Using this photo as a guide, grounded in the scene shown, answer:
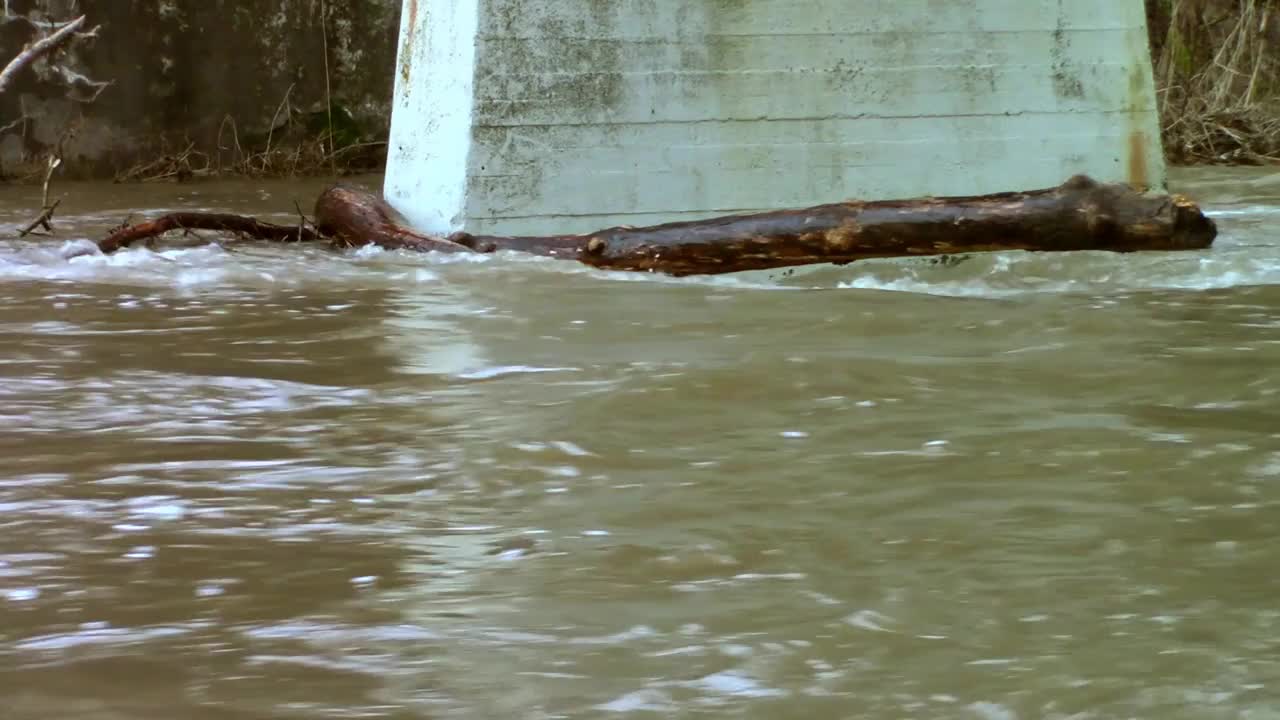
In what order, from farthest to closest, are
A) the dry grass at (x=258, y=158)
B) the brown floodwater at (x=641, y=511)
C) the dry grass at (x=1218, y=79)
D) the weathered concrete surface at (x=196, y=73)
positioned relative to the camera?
the dry grass at (x=1218, y=79) < the dry grass at (x=258, y=158) < the weathered concrete surface at (x=196, y=73) < the brown floodwater at (x=641, y=511)

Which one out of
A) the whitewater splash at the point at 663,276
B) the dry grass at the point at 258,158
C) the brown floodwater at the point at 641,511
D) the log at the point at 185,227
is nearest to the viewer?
the brown floodwater at the point at 641,511

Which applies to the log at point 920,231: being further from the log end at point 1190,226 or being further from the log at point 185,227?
the log at point 185,227

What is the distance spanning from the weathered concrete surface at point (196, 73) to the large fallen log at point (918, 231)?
253 inches

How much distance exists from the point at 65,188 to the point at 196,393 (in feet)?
25.8

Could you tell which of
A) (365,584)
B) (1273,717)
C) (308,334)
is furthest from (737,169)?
(1273,717)

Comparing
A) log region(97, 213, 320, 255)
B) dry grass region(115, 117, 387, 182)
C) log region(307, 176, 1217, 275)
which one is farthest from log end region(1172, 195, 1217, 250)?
dry grass region(115, 117, 387, 182)

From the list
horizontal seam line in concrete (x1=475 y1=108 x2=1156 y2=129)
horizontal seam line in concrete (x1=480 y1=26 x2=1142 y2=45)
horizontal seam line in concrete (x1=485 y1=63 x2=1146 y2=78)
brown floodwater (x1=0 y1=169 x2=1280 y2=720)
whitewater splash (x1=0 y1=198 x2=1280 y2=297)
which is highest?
horizontal seam line in concrete (x1=480 y1=26 x2=1142 y2=45)

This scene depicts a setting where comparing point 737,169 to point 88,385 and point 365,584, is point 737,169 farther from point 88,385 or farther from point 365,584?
point 365,584

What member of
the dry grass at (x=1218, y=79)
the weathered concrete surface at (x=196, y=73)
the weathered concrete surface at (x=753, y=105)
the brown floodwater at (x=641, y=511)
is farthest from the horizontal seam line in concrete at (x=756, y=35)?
the dry grass at (x=1218, y=79)

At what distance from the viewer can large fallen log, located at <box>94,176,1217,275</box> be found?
614cm

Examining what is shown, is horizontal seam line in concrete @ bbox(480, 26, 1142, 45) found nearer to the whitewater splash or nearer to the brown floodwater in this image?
the whitewater splash

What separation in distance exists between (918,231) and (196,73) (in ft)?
24.3

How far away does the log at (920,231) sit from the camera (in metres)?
6.14

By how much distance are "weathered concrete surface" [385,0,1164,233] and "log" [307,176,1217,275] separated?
677 mm
